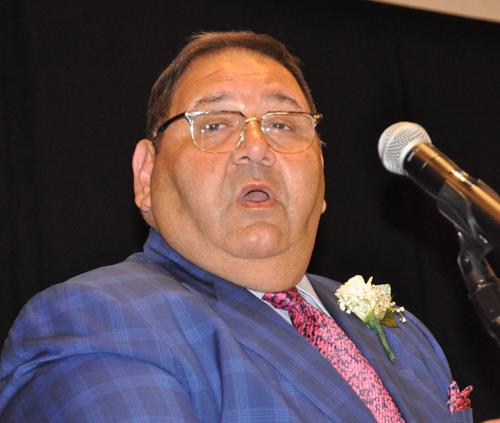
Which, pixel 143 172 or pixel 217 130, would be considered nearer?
pixel 217 130

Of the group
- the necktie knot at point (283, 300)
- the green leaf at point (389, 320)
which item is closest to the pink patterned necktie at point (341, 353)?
the necktie knot at point (283, 300)

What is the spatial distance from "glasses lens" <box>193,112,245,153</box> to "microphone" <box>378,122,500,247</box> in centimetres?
69

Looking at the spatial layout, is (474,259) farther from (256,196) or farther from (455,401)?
(455,401)

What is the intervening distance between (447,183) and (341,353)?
803 millimetres

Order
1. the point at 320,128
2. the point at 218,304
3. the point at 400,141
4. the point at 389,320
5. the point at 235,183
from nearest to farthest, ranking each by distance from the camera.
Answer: the point at 400,141 → the point at 218,304 → the point at 235,183 → the point at 389,320 → the point at 320,128

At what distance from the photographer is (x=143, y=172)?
6.81 ft

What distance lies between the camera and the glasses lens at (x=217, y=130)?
1.85 m

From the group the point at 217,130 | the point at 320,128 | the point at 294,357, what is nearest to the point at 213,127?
the point at 217,130

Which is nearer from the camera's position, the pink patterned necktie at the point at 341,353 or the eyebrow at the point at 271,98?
the pink patterned necktie at the point at 341,353

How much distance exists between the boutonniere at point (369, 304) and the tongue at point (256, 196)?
45 cm

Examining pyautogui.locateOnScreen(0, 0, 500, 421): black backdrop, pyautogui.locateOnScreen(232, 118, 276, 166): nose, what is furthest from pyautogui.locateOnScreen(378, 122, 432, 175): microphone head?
pyautogui.locateOnScreen(0, 0, 500, 421): black backdrop

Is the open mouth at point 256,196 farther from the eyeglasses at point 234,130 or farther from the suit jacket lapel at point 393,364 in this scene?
the suit jacket lapel at point 393,364

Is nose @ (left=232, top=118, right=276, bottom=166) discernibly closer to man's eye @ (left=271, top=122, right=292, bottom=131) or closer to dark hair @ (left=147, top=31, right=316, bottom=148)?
man's eye @ (left=271, top=122, right=292, bottom=131)

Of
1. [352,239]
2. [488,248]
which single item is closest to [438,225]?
[352,239]
